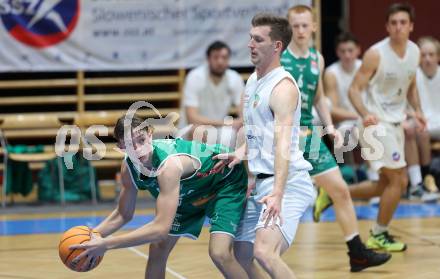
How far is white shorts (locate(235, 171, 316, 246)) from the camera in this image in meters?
5.43

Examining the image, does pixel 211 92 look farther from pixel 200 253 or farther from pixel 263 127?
pixel 263 127

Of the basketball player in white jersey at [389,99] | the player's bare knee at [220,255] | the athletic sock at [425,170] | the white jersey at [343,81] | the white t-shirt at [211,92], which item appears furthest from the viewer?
the white jersey at [343,81]

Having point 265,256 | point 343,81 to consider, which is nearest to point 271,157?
point 265,256

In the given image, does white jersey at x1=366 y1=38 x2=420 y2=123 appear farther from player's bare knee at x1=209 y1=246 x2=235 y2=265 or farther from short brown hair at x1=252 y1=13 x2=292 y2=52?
player's bare knee at x1=209 y1=246 x2=235 y2=265

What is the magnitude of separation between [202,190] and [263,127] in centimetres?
51

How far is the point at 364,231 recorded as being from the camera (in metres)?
9.25

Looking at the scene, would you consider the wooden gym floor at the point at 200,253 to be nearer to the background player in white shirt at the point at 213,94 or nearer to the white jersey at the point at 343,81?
the background player in white shirt at the point at 213,94

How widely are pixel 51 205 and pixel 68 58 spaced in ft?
6.01

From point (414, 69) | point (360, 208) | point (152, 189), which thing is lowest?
point (360, 208)

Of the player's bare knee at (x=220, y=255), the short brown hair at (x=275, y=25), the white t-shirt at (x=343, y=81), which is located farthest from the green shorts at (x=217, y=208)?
the white t-shirt at (x=343, y=81)

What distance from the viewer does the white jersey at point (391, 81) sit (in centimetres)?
834

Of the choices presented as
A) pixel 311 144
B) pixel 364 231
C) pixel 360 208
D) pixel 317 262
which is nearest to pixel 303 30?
pixel 311 144

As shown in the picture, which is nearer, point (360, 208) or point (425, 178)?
point (360, 208)

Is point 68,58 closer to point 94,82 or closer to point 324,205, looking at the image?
point 94,82
